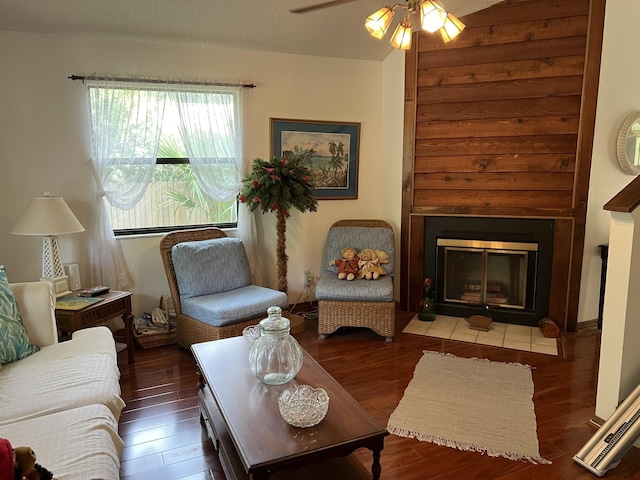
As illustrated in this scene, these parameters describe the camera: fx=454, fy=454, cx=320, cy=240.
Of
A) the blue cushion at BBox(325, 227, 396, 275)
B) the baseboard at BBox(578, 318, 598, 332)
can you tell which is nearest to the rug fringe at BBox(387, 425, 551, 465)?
the blue cushion at BBox(325, 227, 396, 275)

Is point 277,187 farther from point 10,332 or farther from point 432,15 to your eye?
point 10,332

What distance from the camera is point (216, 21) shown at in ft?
11.1

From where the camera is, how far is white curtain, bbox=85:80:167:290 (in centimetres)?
347

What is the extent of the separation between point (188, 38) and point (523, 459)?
11.9 feet

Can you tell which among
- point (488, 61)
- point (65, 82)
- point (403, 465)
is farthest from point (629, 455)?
point (65, 82)

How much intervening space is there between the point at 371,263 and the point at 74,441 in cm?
271

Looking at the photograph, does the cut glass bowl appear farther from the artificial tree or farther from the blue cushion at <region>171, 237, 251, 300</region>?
the artificial tree

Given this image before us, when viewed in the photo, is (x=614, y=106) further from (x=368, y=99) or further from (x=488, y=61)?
(x=368, y=99)

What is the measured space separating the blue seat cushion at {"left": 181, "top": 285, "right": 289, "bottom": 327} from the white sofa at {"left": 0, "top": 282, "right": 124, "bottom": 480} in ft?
2.41

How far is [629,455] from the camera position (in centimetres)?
221

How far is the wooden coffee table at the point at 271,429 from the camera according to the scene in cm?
155

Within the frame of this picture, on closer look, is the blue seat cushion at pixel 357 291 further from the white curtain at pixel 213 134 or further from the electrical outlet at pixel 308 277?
the white curtain at pixel 213 134

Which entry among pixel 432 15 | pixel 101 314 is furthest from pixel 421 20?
pixel 101 314

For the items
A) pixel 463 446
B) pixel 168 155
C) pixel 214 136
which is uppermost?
pixel 214 136
